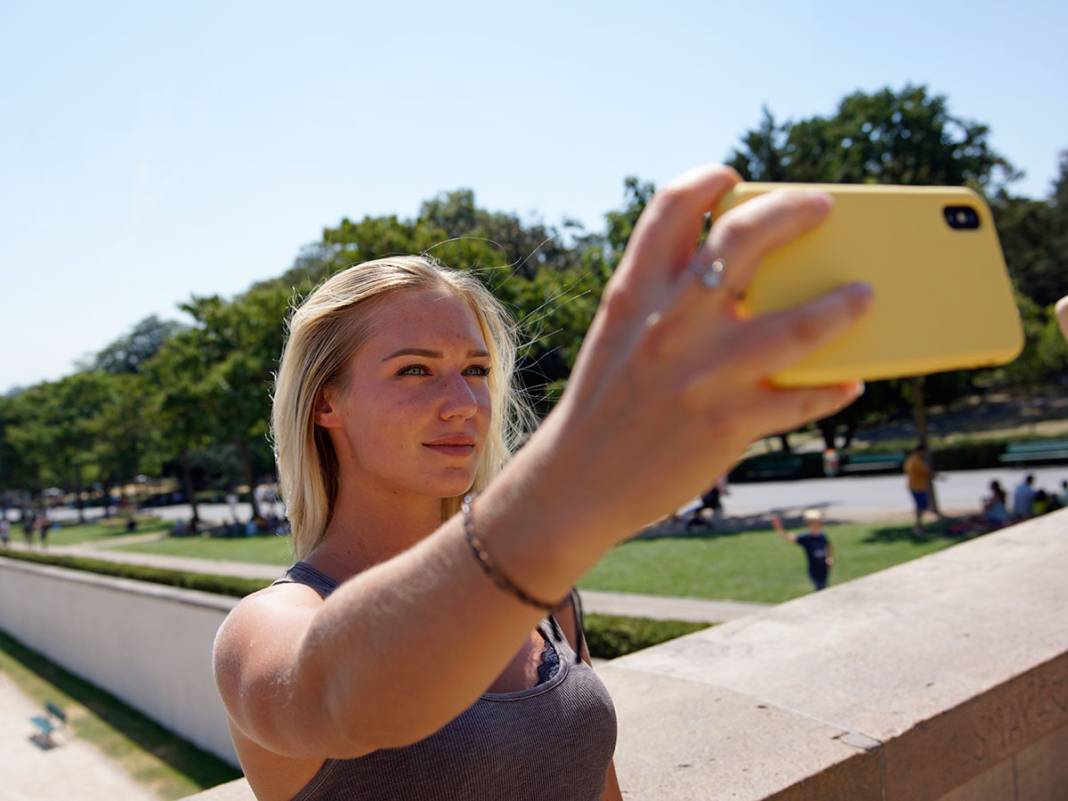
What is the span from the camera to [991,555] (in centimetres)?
420

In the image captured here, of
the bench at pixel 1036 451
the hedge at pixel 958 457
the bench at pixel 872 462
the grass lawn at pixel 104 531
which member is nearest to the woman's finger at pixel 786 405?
the bench at pixel 1036 451

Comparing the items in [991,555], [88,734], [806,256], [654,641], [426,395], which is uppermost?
[806,256]

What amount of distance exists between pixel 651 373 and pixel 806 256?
16 cm

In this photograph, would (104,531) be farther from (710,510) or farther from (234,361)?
(710,510)

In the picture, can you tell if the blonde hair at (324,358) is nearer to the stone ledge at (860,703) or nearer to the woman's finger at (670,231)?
the stone ledge at (860,703)

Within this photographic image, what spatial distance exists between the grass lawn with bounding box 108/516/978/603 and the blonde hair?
1125 cm

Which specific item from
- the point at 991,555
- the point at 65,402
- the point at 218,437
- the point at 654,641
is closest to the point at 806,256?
the point at 991,555

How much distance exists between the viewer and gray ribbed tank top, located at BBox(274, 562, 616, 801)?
4.60ft

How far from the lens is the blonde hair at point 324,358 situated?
5.39 feet

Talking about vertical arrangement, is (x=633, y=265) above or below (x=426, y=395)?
above

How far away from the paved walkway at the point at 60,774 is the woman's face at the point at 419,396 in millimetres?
12566

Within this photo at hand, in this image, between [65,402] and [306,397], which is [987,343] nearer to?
[306,397]

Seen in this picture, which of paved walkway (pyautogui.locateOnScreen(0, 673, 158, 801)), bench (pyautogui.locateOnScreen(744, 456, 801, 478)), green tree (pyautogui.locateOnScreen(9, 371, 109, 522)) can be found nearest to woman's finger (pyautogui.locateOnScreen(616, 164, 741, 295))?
paved walkway (pyautogui.locateOnScreen(0, 673, 158, 801))

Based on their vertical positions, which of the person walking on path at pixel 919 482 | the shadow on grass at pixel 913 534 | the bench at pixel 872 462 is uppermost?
the person walking on path at pixel 919 482
